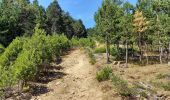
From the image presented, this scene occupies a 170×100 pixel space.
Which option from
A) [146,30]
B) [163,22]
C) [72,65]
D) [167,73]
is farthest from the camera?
[146,30]

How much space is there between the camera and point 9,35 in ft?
291

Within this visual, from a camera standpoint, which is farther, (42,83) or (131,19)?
(131,19)

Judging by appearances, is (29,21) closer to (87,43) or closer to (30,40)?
(87,43)

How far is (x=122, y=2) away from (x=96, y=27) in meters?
6.73

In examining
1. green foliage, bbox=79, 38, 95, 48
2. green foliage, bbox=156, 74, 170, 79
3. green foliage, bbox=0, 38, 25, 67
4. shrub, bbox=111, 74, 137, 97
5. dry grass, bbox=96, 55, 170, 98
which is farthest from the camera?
green foliage, bbox=79, 38, 95, 48

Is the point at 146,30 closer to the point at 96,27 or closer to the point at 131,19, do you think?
the point at 131,19

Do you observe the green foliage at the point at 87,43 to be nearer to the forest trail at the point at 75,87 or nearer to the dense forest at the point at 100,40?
the dense forest at the point at 100,40

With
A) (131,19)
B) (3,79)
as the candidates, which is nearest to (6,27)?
(131,19)

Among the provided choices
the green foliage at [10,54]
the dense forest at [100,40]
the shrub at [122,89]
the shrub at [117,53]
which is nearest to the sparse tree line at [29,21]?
the dense forest at [100,40]

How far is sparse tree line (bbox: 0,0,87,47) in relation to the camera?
88.4m

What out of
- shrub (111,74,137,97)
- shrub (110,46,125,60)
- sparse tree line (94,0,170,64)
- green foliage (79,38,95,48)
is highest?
sparse tree line (94,0,170,64)

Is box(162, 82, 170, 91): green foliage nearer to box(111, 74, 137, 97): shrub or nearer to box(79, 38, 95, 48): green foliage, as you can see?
box(111, 74, 137, 97): shrub

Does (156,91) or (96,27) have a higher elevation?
(96,27)

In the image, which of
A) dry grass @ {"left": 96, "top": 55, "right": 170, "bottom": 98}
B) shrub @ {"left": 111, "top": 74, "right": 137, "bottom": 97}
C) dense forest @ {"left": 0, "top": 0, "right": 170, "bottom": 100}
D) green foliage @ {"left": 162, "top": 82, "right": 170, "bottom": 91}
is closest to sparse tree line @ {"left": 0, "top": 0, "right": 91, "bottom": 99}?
dense forest @ {"left": 0, "top": 0, "right": 170, "bottom": 100}
